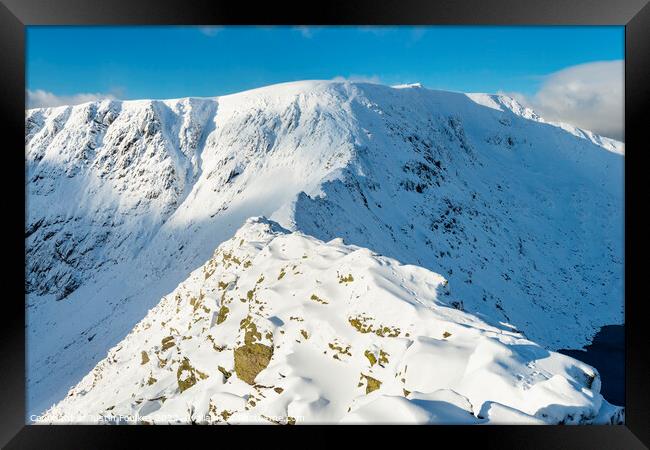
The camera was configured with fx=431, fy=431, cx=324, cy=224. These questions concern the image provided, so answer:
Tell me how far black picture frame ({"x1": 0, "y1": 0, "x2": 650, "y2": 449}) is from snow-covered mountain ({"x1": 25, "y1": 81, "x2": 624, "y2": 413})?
20.0 m

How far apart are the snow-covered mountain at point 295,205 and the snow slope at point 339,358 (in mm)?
11291

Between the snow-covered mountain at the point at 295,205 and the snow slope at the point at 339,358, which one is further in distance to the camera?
the snow-covered mountain at the point at 295,205

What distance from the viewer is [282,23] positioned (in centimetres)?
604

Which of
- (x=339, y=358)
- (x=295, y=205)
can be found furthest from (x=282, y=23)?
(x=295, y=205)

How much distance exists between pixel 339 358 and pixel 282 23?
6.83 metres

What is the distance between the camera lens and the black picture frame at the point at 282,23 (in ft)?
19.2

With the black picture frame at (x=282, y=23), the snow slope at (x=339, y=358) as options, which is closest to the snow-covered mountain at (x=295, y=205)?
the snow slope at (x=339, y=358)

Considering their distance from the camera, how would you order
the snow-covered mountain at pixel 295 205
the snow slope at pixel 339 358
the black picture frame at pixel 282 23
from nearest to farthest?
the black picture frame at pixel 282 23, the snow slope at pixel 339 358, the snow-covered mountain at pixel 295 205

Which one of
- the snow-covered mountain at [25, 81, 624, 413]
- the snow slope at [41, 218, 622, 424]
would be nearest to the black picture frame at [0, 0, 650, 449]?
the snow slope at [41, 218, 622, 424]

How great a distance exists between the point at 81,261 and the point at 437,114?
5137 cm

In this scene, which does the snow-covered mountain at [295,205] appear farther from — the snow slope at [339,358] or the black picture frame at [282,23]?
the black picture frame at [282,23]

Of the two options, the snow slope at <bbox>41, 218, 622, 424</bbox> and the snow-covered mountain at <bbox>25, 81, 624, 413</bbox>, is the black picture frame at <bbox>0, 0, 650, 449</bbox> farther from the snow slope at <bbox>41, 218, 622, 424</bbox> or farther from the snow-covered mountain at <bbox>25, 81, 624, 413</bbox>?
the snow-covered mountain at <bbox>25, 81, 624, 413</bbox>

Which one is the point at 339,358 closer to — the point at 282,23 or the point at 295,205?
the point at 282,23
